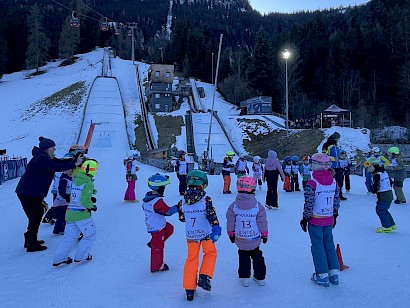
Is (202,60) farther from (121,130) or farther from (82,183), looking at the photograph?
(82,183)

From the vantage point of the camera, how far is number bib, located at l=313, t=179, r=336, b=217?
4965mm

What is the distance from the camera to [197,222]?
4.78 meters

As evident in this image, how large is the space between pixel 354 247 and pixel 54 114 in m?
44.1

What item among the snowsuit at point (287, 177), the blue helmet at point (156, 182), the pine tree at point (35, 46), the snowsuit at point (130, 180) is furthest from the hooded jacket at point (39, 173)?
the pine tree at point (35, 46)

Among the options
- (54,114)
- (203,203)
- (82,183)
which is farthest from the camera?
(54,114)

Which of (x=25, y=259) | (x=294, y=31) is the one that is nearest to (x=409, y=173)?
(x=25, y=259)

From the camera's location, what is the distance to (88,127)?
39.8 meters

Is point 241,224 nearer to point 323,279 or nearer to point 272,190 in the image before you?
point 323,279

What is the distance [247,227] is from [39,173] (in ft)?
14.5

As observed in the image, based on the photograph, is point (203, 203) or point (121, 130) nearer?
point (203, 203)

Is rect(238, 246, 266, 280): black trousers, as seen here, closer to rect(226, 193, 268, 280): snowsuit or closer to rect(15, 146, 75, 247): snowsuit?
rect(226, 193, 268, 280): snowsuit

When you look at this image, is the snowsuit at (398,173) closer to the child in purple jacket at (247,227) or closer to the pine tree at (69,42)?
the child in purple jacket at (247,227)

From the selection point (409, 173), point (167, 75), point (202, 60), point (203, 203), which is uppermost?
point (202, 60)

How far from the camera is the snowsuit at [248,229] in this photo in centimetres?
486
